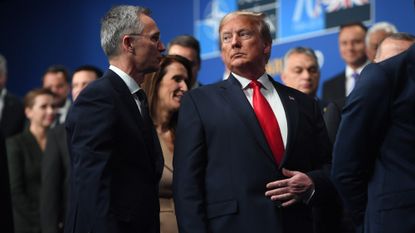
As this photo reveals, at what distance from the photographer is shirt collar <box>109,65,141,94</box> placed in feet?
11.2

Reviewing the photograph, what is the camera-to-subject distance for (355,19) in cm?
628

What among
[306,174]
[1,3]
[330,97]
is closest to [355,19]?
[330,97]

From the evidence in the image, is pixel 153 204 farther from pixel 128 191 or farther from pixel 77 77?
pixel 77 77

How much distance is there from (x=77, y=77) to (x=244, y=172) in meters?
2.49

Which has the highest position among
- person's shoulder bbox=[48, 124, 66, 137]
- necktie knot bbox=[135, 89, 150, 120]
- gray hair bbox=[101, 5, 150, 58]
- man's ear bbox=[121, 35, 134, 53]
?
gray hair bbox=[101, 5, 150, 58]

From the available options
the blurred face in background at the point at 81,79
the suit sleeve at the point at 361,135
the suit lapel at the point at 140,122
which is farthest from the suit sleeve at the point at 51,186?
the suit sleeve at the point at 361,135

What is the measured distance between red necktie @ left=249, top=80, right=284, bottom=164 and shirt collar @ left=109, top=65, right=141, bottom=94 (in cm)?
52

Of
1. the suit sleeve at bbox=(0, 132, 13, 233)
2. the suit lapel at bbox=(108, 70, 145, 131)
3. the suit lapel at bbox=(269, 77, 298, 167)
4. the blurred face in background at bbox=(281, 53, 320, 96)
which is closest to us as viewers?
the suit lapel at bbox=(108, 70, 145, 131)

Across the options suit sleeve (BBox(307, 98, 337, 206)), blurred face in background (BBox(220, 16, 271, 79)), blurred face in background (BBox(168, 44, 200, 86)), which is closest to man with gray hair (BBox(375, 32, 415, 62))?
suit sleeve (BBox(307, 98, 337, 206))

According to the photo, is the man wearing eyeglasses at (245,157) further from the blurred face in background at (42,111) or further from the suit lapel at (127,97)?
the blurred face in background at (42,111)

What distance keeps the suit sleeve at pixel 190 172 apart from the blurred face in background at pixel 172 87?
610mm

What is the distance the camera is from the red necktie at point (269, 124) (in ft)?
11.5

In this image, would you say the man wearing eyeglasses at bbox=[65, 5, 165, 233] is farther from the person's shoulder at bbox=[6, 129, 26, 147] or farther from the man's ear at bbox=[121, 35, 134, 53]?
the person's shoulder at bbox=[6, 129, 26, 147]

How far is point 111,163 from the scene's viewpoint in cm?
315
